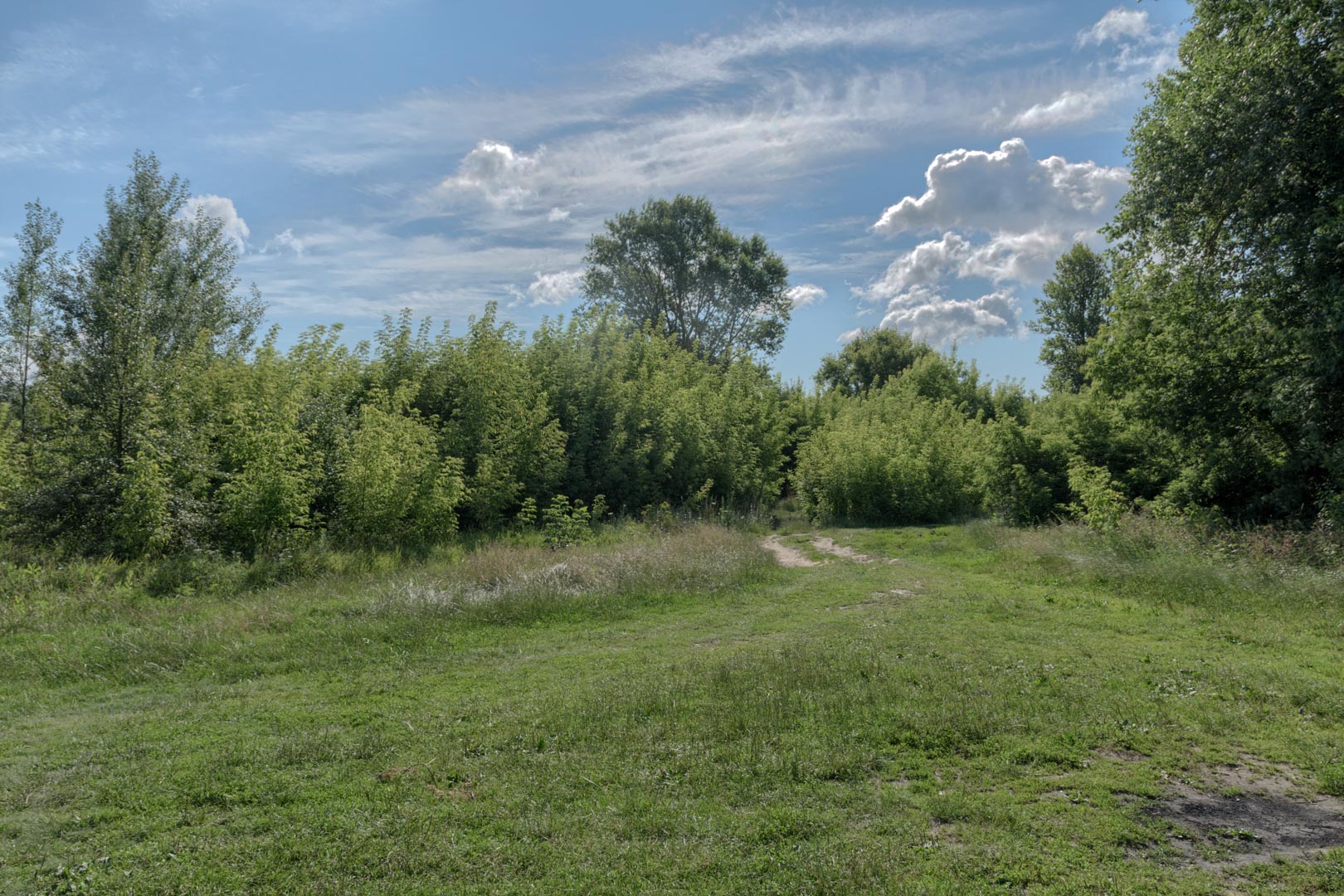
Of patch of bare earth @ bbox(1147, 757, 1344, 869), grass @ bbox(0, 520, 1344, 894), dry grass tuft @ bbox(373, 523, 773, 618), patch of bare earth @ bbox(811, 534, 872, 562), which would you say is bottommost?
patch of bare earth @ bbox(811, 534, 872, 562)

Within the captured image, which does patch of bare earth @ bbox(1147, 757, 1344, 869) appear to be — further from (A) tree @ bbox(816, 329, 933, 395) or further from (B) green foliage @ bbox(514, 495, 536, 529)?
(A) tree @ bbox(816, 329, 933, 395)

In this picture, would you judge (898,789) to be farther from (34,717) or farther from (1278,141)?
(1278,141)

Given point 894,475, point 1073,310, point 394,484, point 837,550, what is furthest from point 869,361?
point 394,484

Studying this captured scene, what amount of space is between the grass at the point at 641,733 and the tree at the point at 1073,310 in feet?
109

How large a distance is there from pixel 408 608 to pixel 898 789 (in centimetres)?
750

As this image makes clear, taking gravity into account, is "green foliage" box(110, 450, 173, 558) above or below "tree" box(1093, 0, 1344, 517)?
below

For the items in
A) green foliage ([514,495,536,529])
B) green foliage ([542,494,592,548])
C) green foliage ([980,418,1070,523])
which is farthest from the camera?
green foliage ([980,418,1070,523])

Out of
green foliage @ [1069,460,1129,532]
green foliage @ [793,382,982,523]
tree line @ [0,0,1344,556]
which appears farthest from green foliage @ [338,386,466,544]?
green foliage @ [793,382,982,523]

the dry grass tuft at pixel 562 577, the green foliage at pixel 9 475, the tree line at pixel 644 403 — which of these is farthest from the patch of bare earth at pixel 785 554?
the green foliage at pixel 9 475

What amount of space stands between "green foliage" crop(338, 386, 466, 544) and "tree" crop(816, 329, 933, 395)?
114ft

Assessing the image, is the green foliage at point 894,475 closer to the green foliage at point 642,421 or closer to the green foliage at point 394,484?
the green foliage at point 642,421

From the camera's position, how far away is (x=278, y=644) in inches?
357

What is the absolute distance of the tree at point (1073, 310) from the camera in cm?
4162

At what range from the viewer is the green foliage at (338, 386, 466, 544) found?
1474 centimetres
